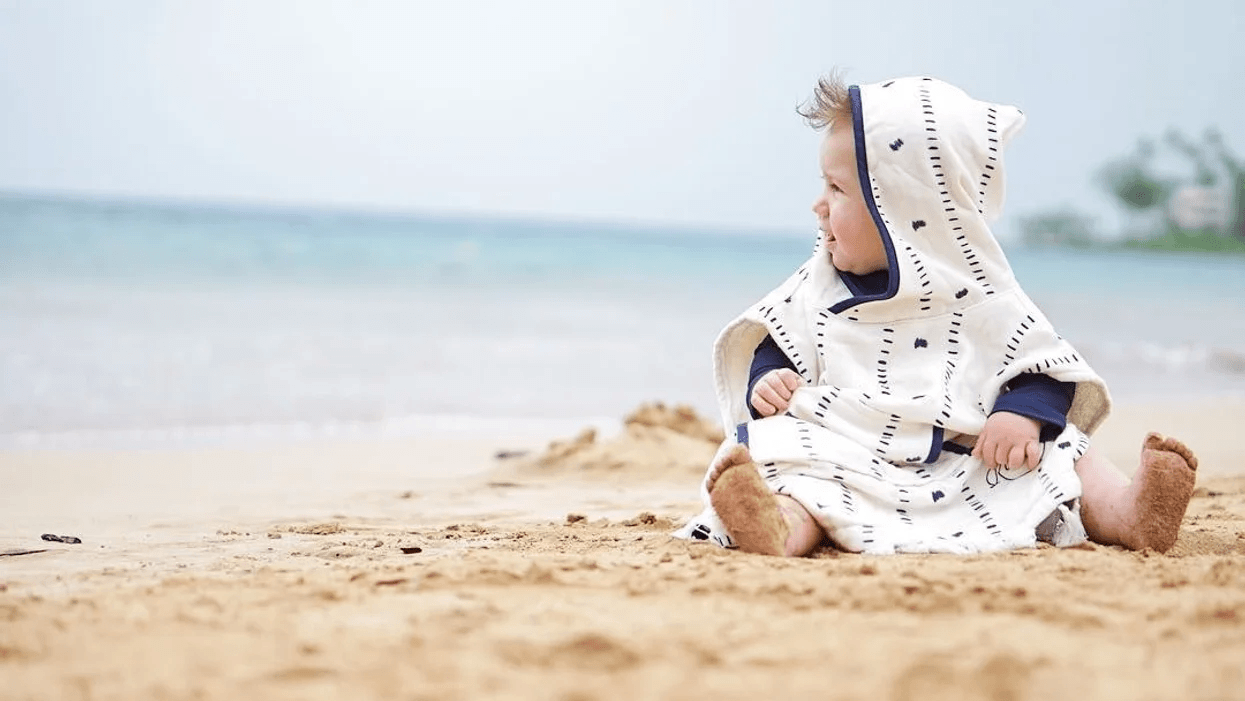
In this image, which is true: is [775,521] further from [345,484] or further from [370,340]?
[370,340]

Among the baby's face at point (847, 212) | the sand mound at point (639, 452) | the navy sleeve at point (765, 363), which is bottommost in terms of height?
the sand mound at point (639, 452)

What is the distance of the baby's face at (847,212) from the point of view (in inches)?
90.8

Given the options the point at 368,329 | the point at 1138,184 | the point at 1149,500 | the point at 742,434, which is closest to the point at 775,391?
the point at 742,434

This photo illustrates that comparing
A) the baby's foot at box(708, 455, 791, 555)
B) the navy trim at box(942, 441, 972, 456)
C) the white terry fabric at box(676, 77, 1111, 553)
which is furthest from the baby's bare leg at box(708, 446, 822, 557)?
the navy trim at box(942, 441, 972, 456)

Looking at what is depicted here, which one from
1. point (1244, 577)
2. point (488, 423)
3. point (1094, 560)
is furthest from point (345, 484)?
point (1244, 577)

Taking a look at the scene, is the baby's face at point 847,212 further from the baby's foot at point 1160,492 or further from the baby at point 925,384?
the baby's foot at point 1160,492

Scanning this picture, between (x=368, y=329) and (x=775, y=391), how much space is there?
6.12m

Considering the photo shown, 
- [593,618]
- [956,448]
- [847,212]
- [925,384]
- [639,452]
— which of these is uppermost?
[847,212]

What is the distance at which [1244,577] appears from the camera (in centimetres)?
174

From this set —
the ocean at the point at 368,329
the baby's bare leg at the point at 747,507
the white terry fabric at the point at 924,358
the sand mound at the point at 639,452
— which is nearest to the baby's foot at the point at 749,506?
the baby's bare leg at the point at 747,507

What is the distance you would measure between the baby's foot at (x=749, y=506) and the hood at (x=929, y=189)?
48 cm

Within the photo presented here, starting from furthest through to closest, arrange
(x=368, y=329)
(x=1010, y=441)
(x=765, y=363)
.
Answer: (x=368, y=329), (x=765, y=363), (x=1010, y=441)

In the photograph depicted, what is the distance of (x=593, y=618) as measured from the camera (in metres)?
1.51

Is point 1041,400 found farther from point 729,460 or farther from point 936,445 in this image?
point 729,460
